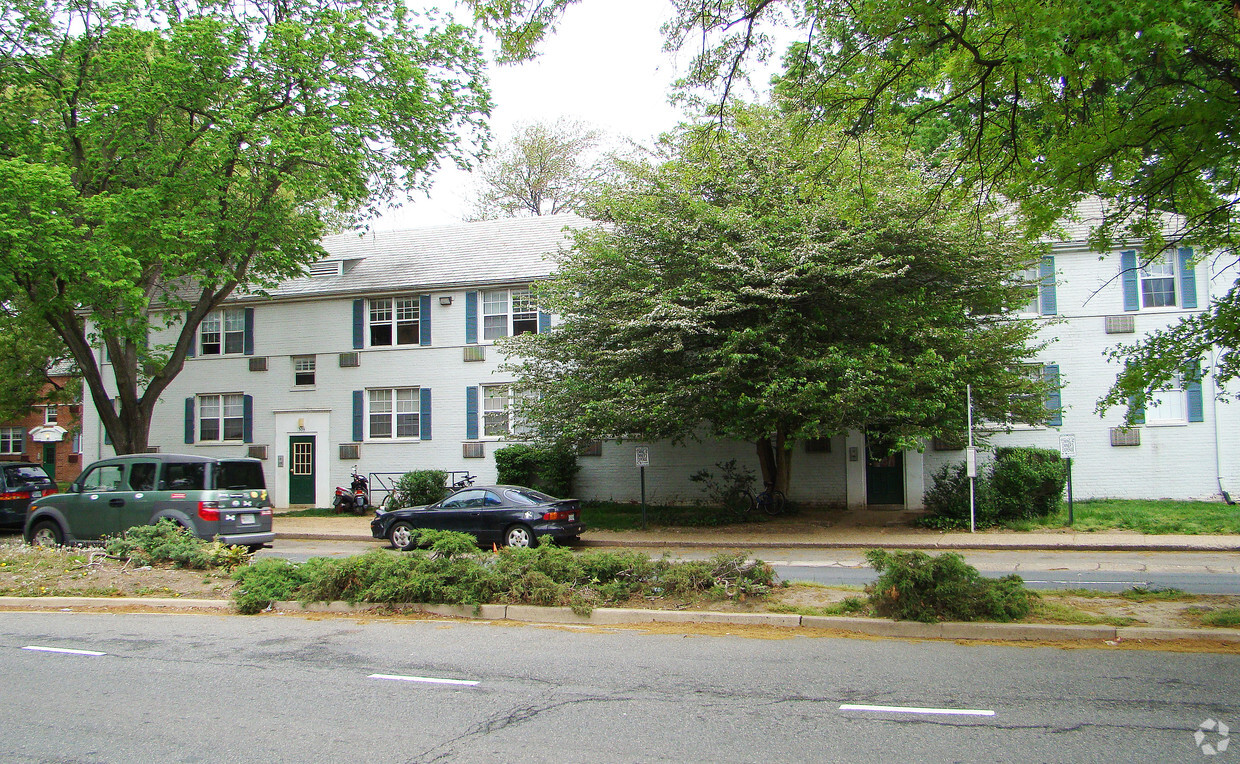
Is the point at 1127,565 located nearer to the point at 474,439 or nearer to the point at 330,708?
the point at 330,708

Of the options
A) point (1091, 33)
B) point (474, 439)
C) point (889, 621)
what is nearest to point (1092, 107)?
point (1091, 33)

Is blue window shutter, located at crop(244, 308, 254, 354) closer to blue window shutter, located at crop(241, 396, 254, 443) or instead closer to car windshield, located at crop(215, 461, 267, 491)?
blue window shutter, located at crop(241, 396, 254, 443)

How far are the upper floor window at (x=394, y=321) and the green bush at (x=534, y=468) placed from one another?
193 inches

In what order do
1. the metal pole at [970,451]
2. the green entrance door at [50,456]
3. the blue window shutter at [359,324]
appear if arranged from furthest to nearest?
the green entrance door at [50,456], the blue window shutter at [359,324], the metal pole at [970,451]

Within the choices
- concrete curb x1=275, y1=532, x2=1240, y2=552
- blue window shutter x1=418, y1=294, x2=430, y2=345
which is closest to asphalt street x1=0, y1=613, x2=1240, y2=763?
concrete curb x1=275, y1=532, x2=1240, y2=552

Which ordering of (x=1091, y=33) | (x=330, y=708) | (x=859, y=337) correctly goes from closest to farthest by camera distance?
(x=330, y=708) < (x=1091, y=33) < (x=859, y=337)

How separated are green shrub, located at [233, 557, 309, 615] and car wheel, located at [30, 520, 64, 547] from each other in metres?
5.69

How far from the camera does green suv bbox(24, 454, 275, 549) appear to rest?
1298 cm

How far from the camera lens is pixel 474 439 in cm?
2445

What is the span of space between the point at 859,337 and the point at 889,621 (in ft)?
34.3

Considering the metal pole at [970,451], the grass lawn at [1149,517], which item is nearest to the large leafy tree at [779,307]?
the metal pole at [970,451]

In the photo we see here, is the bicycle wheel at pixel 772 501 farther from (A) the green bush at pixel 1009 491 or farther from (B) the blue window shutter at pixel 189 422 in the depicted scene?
(B) the blue window shutter at pixel 189 422

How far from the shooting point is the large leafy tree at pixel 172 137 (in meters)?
18.9

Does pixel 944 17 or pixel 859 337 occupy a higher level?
pixel 944 17
